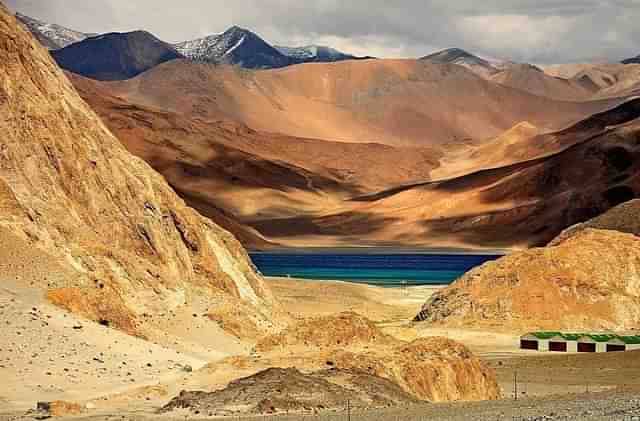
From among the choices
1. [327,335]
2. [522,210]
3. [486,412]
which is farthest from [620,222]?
[522,210]

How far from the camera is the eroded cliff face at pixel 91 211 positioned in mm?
32750

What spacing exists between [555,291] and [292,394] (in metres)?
33.1

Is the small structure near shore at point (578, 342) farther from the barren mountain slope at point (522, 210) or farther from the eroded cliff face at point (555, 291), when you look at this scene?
the barren mountain slope at point (522, 210)

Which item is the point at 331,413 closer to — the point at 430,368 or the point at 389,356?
the point at 389,356

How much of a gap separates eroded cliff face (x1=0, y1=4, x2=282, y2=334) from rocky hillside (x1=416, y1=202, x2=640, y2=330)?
13958 mm

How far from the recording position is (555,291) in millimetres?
54000

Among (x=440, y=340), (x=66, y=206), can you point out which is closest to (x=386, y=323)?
(x=66, y=206)

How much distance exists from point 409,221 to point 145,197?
157 metres

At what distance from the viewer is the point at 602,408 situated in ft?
61.0

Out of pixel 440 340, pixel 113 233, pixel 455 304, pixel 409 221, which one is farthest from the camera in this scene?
pixel 409 221

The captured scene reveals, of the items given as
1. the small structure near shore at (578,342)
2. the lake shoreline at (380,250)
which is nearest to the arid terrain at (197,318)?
the small structure near shore at (578,342)

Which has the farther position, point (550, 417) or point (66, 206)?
point (66, 206)

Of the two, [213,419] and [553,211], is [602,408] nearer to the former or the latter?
[213,419]

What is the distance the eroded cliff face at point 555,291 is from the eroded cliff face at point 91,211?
1384cm
